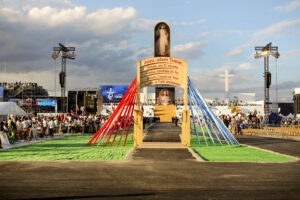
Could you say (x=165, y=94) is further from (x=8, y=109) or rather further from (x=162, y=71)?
(x=162, y=71)

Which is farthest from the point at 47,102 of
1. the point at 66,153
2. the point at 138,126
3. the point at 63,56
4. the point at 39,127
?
the point at 66,153

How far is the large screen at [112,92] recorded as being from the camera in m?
75.0

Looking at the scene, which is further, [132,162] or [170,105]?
[170,105]

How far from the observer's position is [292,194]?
638cm

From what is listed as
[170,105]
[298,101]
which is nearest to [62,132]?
[170,105]

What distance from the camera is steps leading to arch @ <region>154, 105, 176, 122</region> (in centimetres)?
6091

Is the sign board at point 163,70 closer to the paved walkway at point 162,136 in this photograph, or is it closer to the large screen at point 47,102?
the paved walkway at point 162,136

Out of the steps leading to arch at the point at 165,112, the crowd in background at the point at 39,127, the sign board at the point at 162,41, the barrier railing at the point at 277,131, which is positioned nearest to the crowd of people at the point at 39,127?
the crowd in background at the point at 39,127

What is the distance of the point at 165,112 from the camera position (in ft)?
202

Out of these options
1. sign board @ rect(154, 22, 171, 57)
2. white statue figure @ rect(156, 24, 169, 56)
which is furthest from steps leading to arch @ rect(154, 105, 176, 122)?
white statue figure @ rect(156, 24, 169, 56)

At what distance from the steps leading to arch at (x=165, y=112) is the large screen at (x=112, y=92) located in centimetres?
1656

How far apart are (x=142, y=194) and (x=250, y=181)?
10.5ft

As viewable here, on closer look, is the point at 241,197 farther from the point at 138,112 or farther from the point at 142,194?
the point at 138,112

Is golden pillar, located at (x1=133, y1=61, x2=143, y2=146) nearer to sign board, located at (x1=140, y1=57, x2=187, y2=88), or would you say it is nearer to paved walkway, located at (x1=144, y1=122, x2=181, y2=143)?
sign board, located at (x1=140, y1=57, x2=187, y2=88)
